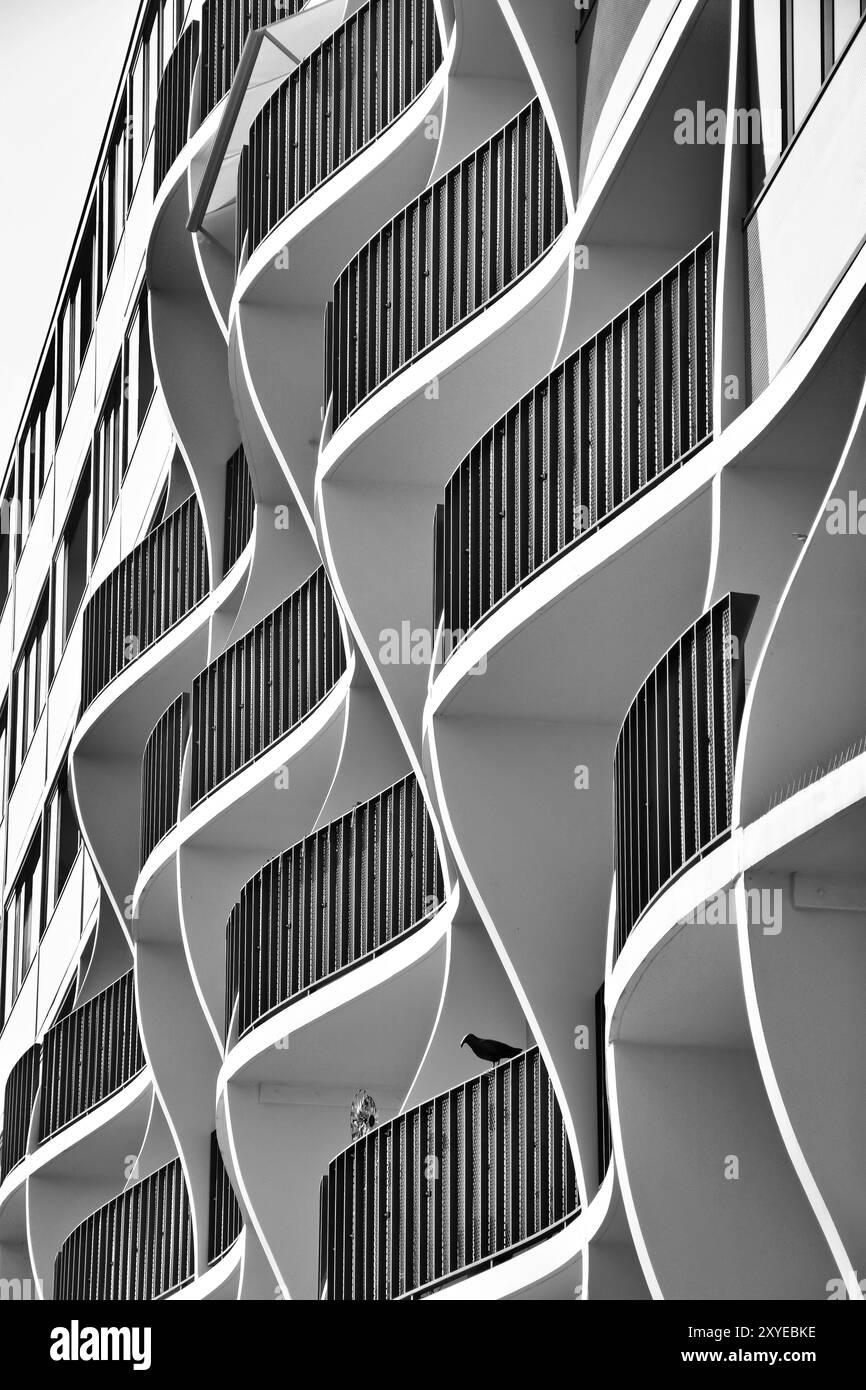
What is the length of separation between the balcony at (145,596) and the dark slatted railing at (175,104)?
146 inches

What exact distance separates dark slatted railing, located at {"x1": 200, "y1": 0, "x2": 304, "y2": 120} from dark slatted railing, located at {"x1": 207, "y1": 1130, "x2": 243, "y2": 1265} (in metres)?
10.7

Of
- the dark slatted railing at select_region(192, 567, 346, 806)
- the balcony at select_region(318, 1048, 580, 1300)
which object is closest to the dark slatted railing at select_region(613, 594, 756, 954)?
the balcony at select_region(318, 1048, 580, 1300)

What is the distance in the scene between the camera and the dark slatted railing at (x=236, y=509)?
81.4 ft

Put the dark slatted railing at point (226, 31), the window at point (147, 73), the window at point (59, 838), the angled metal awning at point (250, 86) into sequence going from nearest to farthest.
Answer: the angled metal awning at point (250, 86), the dark slatted railing at point (226, 31), the window at point (147, 73), the window at point (59, 838)

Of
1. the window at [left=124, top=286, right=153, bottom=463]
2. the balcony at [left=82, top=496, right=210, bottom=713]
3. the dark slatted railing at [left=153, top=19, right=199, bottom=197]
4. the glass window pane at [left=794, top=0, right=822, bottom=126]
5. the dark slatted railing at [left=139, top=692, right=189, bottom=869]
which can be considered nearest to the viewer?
the glass window pane at [left=794, top=0, right=822, bottom=126]

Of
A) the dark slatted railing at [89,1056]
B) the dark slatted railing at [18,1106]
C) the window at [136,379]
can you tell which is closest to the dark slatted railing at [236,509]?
the window at [136,379]

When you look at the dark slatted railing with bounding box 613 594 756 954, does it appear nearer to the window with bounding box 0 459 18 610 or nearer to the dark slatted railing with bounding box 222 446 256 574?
the dark slatted railing with bounding box 222 446 256 574

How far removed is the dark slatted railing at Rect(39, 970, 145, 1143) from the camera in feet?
87.2

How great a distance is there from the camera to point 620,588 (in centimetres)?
1439

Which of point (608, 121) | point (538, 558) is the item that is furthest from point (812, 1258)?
point (608, 121)

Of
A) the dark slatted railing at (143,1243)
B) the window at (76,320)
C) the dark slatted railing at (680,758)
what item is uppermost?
the window at (76,320)

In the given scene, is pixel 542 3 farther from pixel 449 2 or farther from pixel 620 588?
pixel 620 588

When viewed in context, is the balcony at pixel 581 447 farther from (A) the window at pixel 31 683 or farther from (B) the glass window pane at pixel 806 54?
(A) the window at pixel 31 683

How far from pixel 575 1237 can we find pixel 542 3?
834 cm
